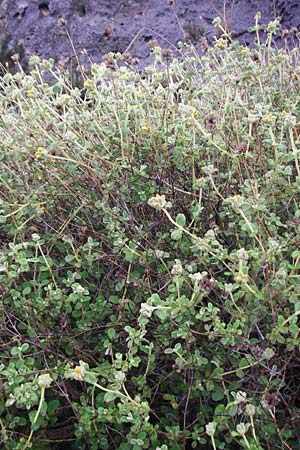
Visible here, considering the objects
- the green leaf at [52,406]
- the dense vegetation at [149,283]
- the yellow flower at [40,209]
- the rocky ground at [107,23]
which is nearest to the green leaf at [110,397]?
the dense vegetation at [149,283]

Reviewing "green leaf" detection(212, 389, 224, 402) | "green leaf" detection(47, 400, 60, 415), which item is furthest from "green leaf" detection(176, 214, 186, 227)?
"green leaf" detection(47, 400, 60, 415)

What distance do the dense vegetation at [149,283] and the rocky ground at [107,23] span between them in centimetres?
445

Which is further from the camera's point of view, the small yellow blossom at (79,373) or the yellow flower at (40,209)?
the yellow flower at (40,209)

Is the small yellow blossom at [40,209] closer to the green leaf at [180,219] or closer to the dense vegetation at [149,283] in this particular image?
the dense vegetation at [149,283]

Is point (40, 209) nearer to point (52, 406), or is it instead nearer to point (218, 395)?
point (52, 406)

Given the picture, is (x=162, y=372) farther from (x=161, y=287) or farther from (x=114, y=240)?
(x=114, y=240)

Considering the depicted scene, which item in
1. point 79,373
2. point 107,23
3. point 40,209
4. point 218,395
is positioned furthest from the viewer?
point 107,23

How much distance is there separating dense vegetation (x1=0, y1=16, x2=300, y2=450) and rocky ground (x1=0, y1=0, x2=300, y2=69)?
445cm

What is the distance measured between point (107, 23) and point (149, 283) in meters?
5.72

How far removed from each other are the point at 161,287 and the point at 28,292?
0.38 metres

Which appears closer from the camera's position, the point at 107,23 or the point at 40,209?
the point at 40,209

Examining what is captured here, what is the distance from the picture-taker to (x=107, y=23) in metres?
6.80

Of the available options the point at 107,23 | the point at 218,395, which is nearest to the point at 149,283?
the point at 218,395

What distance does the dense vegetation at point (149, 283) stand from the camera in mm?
1422
